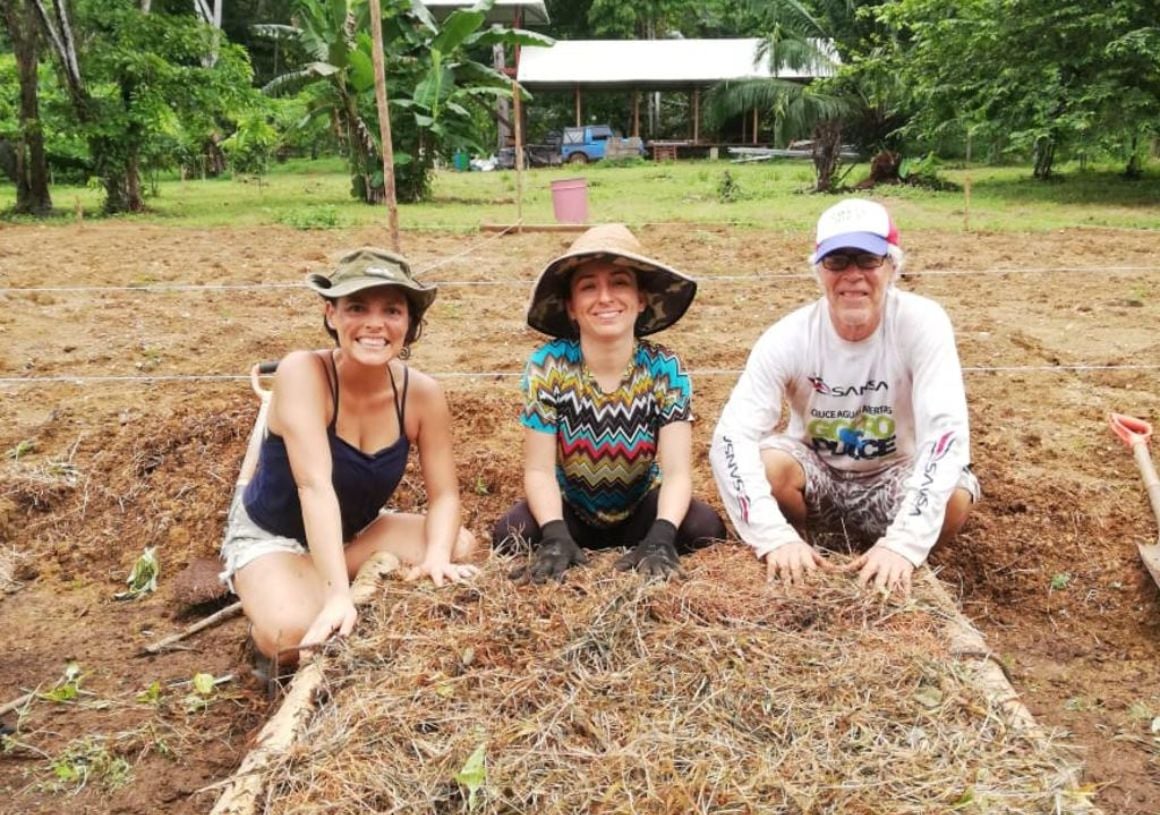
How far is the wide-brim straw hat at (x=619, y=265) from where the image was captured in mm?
2516

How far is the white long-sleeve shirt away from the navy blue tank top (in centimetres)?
85

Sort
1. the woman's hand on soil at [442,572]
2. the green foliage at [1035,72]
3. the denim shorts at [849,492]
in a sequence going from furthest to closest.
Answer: the green foliage at [1035,72] < the denim shorts at [849,492] < the woman's hand on soil at [442,572]

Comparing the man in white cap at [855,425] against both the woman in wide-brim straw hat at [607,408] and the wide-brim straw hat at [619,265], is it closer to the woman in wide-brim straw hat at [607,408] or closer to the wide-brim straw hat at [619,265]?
the woman in wide-brim straw hat at [607,408]

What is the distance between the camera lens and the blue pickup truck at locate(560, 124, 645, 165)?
87.6 feet

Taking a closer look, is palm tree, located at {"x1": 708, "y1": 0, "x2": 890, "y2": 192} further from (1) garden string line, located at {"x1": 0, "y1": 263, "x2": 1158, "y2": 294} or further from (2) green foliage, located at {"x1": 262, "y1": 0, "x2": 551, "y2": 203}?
(1) garden string line, located at {"x1": 0, "y1": 263, "x2": 1158, "y2": 294}

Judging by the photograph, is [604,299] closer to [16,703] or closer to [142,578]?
[16,703]

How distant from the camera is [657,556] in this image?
2.30m

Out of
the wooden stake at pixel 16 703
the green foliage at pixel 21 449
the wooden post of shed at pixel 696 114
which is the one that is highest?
the wooden post of shed at pixel 696 114

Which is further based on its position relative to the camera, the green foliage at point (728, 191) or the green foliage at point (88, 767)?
the green foliage at point (728, 191)

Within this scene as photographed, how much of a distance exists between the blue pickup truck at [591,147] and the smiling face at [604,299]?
24.8 m

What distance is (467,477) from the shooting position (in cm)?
390

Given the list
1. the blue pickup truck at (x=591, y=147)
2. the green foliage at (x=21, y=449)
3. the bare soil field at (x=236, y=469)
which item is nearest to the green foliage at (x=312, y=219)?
the bare soil field at (x=236, y=469)

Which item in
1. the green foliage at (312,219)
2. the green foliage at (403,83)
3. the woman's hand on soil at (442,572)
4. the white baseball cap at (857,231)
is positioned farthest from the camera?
the green foliage at (403,83)

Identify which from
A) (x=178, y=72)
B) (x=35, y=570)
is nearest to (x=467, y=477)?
(x=35, y=570)
